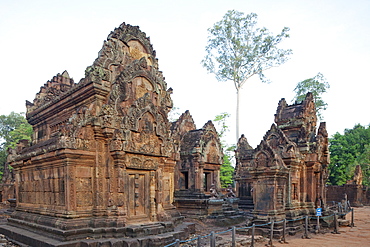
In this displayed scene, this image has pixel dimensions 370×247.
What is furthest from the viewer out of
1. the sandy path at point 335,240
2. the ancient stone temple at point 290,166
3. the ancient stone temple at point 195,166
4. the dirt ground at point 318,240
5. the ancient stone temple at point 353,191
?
the ancient stone temple at point 353,191

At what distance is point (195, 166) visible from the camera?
16703mm

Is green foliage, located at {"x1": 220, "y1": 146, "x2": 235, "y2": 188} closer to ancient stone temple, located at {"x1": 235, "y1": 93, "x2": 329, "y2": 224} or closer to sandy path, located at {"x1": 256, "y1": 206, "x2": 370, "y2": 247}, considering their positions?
ancient stone temple, located at {"x1": 235, "y1": 93, "x2": 329, "y2": 224}

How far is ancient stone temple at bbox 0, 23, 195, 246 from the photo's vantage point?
7.77 metres

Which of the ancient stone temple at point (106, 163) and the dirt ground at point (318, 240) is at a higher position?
the ancient stone temple at point (106, 163)

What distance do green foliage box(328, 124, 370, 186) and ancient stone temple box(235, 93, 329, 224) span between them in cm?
1872

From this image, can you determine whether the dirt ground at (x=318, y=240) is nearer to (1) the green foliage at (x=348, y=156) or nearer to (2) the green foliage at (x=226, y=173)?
(2) the green foliage at (x=226, y=173)

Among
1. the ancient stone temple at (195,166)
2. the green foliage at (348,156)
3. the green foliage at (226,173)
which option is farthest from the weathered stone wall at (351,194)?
the ancient stone temple at (195,166)

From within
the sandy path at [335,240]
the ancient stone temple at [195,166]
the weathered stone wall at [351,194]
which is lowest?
the weathered stone wall at [351,194]

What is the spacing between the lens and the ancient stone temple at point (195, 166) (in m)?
16.0

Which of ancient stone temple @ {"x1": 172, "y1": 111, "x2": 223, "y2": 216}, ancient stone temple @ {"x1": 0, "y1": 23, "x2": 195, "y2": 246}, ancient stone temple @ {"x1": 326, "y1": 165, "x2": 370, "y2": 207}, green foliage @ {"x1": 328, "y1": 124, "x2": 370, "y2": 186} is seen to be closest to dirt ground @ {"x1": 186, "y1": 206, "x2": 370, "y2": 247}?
ancient stone temple @ {"x1": 0, "y1": 23, "x2": 195, "y2": 246}

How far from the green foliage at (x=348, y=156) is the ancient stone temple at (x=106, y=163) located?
2681 cm

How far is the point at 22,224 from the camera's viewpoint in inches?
374

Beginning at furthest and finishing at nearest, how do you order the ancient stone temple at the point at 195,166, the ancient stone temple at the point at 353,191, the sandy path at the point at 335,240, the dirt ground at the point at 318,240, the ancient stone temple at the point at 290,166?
1. the ancient stone temple at the point at 353,191
2. the ancient stone temple at the point at 195,166
3. the ancient stone temple at the point at 290,166
4. the sandy path at the point at 335,240
5. the dirt ground at the point at 318,240

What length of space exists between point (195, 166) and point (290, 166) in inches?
232
